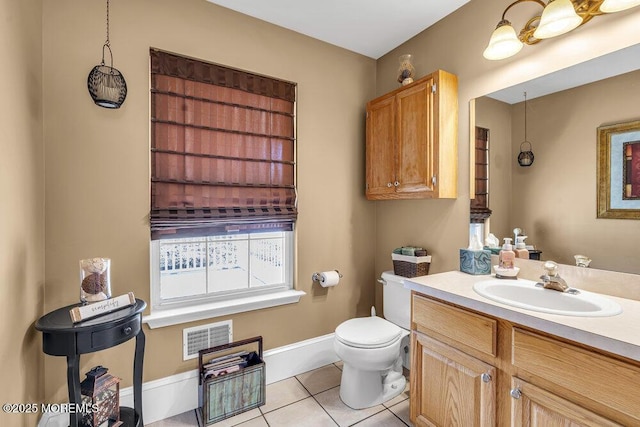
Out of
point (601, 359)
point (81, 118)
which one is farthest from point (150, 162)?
point (601, 359)

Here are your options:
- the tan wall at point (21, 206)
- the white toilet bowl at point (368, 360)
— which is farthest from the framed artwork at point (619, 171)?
the tan wall at point (21, 206)

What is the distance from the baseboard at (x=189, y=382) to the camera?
6.04 feet

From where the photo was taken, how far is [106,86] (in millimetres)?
1640

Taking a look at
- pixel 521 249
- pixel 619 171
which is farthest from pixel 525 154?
pixel 521 249

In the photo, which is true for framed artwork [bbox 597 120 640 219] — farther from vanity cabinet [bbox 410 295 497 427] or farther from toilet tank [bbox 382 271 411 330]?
toilet tank [bbox 382 271 411 330]

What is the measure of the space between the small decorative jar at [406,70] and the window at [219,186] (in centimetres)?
84

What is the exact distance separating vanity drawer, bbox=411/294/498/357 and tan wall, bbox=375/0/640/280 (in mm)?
659

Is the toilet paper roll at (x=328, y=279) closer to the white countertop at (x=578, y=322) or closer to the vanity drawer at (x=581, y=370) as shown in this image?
the white countertop at (x=578, y=322)

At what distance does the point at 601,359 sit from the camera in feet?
3.32

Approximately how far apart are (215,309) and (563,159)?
224 cm

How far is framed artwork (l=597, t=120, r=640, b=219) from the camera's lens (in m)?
1.41

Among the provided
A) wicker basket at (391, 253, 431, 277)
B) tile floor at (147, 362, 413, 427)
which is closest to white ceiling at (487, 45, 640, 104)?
wicker basket at (391, 253, 431, 277)

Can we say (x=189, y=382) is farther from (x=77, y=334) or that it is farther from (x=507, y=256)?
(x=507, y=256)

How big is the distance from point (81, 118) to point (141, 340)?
128 cm
